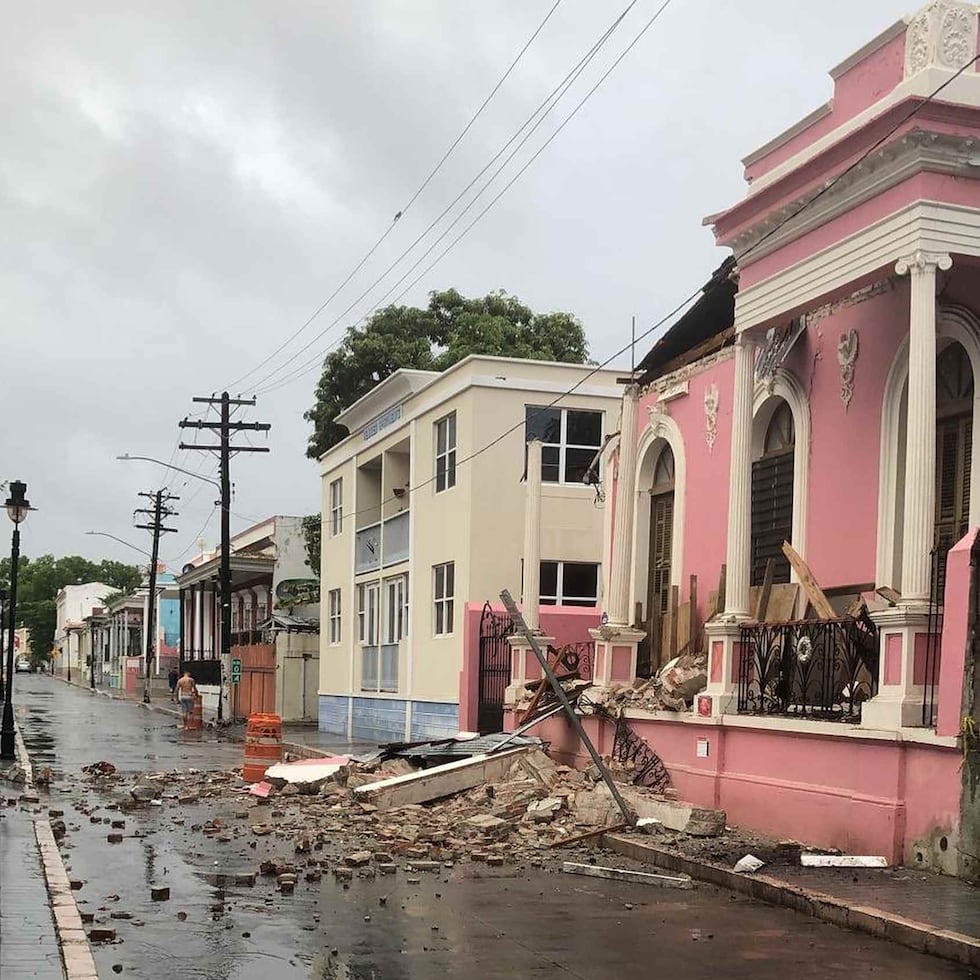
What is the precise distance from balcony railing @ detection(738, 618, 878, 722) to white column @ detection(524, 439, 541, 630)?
659 centimetres

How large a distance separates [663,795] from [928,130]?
294 inches

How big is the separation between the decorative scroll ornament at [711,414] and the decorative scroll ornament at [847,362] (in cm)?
295

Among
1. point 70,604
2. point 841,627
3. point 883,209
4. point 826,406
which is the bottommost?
point 70,604

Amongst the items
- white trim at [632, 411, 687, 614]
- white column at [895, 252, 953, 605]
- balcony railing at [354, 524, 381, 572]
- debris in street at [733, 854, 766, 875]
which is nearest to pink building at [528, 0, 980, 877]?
white column at [895, 252, 953, 605]

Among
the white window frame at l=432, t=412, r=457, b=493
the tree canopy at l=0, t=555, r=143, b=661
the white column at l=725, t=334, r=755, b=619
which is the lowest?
→ the tree canopy at l=0, t=555, r=143, b=661

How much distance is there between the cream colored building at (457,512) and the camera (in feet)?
83.9

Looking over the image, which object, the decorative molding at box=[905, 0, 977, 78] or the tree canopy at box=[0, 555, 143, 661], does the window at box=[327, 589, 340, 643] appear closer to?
the decorative molding at box=[905, 0, 977, 78]

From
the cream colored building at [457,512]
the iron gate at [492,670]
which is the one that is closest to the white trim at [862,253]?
the iron gate at [492,670]

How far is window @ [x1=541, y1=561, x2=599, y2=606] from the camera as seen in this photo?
2552 centimetres

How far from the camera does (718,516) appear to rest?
17609 millimetres

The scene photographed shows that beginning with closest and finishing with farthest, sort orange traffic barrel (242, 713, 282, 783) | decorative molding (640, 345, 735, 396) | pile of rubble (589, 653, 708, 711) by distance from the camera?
pile of rubble (589, 653, 708, 711) → decorative molding (640, 345, 735, 396) → orange traffic barrel (242, 713, 282, 783)

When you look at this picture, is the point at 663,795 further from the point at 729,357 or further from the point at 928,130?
the point at 928,130

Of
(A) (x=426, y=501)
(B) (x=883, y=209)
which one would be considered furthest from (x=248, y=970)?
(A) (x=426, y=501)

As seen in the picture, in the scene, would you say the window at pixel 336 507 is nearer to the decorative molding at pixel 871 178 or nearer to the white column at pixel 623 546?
the white column at pixel 623 546
